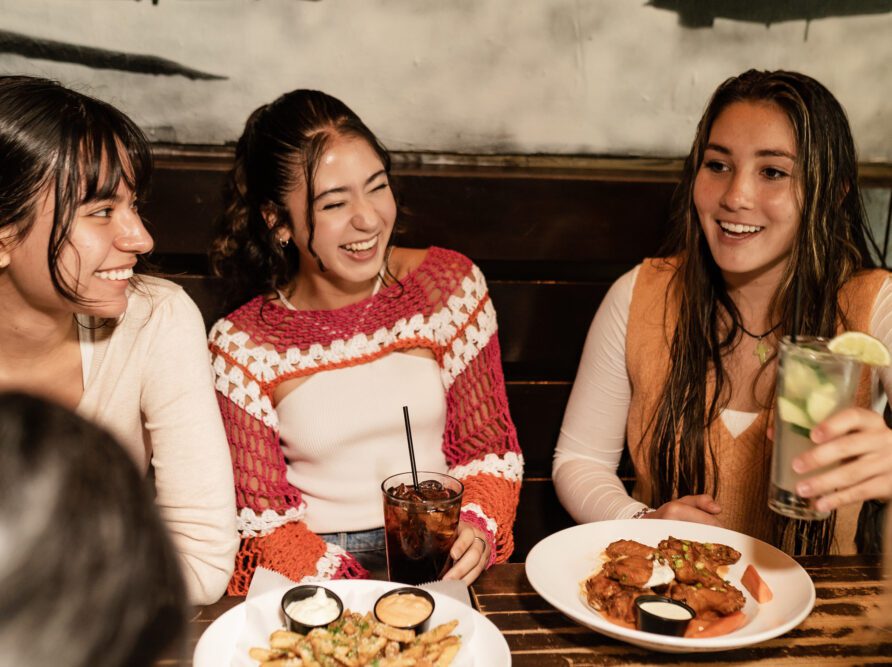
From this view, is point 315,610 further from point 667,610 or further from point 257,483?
point 257,483

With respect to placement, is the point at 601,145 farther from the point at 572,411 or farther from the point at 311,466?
the point at 311,466

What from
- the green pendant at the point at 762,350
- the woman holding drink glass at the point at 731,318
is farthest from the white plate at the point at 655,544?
the green pendant at the point at 762,350

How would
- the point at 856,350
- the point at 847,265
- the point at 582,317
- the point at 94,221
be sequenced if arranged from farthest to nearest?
the point at 582,317, the point at 847,265, the point at 94,221, the point at 856,350

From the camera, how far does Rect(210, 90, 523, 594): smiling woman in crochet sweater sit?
1.93 m

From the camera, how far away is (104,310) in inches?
60.3

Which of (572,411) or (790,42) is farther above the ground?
(790,42)

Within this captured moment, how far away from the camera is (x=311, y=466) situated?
6.72 feet

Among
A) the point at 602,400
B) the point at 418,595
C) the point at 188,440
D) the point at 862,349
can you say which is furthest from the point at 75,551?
the point at 602,400

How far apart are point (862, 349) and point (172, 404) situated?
1248 millimetres

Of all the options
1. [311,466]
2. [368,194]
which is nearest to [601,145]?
[368,194]

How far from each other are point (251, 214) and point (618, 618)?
1.37m

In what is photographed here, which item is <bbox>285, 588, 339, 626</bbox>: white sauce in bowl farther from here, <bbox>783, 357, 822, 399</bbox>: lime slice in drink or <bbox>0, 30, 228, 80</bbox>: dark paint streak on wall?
<bbox>0, 30, 228, 80</bbox>: dark paint streak on wall

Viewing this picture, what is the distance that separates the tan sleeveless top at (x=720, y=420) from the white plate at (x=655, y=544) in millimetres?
486

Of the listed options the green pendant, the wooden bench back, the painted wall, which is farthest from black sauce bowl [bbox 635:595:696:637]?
the painted wall
